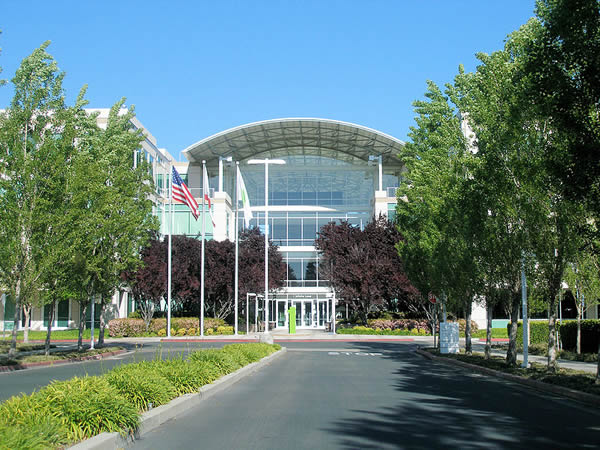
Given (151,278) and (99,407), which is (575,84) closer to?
(99,407)

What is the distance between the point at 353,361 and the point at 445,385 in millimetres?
9063

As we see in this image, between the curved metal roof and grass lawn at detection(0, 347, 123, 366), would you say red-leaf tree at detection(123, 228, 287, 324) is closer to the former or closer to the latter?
the curved metal roof

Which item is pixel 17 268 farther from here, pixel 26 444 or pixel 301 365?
pixel 26 444

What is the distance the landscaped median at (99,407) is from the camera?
22.9 ft

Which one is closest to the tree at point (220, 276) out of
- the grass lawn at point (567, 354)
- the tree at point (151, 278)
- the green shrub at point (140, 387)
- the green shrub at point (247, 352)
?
the tree at point (151, 278)

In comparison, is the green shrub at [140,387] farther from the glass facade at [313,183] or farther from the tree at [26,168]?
the glass facade at [313,183]

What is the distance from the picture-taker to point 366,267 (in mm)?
46844

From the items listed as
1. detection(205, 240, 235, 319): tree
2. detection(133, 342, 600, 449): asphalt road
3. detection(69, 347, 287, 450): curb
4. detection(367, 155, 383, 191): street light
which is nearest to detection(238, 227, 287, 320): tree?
detection(205, 240, 235, 319): tree

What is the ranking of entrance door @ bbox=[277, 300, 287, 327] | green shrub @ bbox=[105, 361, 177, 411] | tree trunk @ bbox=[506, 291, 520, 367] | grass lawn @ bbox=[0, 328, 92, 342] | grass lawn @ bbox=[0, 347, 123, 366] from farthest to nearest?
entrance door @ bbox=[277, 300, 287, 327]
grass lawn @ bbox=[0, 328, 92, 342]
grass lawn @ bbox=[0, 347, 123, 366]
tree trunk @ bbox=[506, 291, 520, 367]
green shrub @ bbox=[105, 361, 177, 411]

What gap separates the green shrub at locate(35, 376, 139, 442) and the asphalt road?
425mm

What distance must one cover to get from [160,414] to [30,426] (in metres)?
3.01

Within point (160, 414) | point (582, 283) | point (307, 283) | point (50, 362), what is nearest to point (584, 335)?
point (582, 283)

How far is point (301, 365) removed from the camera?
74.9 ft

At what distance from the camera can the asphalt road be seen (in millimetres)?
8570
